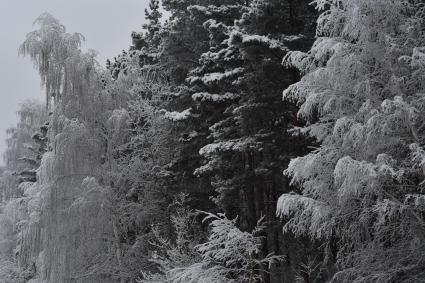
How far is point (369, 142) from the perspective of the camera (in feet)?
30.5

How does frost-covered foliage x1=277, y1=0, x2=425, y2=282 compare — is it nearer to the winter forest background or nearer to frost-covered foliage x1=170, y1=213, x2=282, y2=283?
the winter forest background

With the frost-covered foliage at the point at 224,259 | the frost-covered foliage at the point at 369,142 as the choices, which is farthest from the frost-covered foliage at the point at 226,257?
the frost-covered foliage at the point at 369,142

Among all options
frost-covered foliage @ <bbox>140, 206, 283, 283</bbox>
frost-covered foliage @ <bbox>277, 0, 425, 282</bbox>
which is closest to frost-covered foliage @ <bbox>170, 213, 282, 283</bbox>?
frost-covered foliage @ <bbox>140, 206, 283, 283</bbox>

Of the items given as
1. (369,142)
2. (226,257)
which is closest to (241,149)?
(226,257)

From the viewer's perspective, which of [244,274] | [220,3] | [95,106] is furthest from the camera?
[220,3]

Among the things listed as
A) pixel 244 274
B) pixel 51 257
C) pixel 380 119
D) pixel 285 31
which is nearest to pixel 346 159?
pixel 380 119

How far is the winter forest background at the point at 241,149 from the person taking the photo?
30.6 ft

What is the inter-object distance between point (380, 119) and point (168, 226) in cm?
997

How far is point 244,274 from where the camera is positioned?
39.3 ft

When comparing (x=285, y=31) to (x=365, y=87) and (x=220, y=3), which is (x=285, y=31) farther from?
(x=365, y=87)

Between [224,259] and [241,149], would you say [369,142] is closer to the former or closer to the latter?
[241,149]

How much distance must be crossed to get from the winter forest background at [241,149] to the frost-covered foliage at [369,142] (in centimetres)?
5

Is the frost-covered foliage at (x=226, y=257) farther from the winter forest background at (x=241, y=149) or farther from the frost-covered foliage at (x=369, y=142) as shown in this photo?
the frost-covered foliage at (x=369, y=142)

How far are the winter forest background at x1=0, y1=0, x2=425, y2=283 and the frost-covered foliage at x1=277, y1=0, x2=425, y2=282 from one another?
46mm
